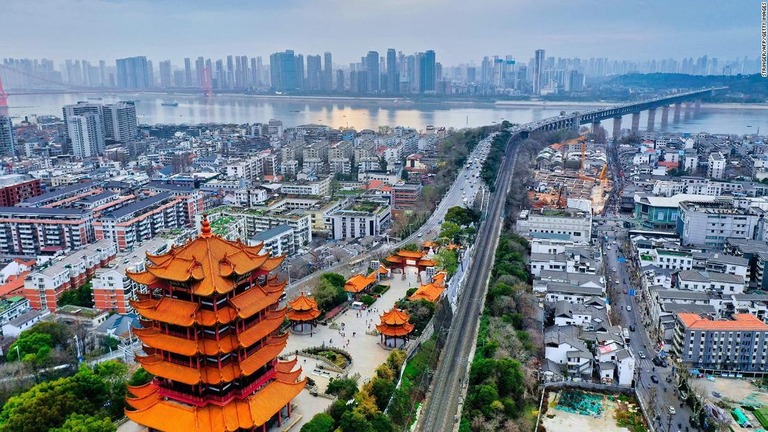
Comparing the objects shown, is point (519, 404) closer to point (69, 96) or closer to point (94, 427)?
point (94, 427)

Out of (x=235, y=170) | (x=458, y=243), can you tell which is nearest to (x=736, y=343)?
(x=458, y=243)

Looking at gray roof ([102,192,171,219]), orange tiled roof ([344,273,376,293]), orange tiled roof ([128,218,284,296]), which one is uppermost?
orange tiled roof ([128,218,284,296])

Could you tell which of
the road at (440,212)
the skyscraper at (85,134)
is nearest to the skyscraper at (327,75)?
the skyscraper at (85,134)

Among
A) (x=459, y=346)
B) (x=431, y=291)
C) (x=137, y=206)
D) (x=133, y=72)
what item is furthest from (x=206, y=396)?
(x=133, y=72)

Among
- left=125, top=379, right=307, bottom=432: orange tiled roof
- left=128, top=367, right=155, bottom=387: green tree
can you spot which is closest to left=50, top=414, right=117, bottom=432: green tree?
left=125, top=379, right=307, bottom=432: orange tiled roof

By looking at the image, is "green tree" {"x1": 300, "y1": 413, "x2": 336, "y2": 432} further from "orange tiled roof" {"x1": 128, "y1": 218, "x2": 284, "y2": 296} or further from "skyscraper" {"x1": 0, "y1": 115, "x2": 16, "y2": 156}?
"skyscraper" {"x1": 0, "y1": 115, "x2": 16, "y2": 156}

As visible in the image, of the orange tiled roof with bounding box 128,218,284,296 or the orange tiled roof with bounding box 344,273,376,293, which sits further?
the orange tiled roof with bounding box 344,273,376,293
